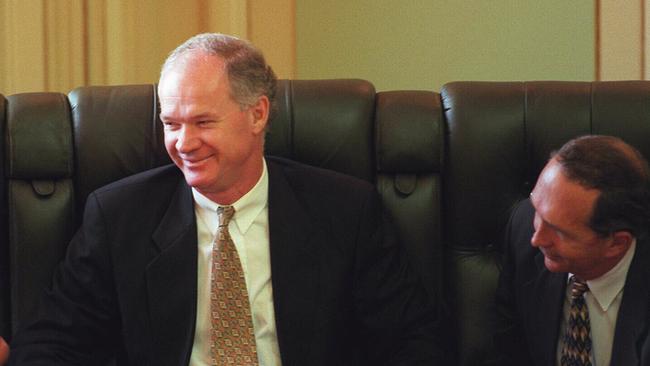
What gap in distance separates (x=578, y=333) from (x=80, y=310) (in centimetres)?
110

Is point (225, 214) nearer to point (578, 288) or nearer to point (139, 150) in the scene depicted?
point (139, 150)

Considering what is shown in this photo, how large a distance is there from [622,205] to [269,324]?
810mm

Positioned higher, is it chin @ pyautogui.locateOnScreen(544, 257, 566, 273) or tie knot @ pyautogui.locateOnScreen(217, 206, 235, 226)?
tie knot @ pyautogui.locateOnScreen(217, 206, 235, 226)

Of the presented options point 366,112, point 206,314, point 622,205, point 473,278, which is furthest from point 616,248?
point 206,314

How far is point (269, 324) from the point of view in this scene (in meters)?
2.34

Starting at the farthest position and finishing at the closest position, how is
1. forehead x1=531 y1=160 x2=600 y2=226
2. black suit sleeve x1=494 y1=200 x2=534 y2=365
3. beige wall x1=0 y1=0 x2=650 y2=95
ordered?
beige wall x1=0 y1=0 x2=650 y2=95 → black suit sleeve x1=494 y1=200 x2=534 y2=365 → forehead x1=531 y1=160 x2=600 y2=226

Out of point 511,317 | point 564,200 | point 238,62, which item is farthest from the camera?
point 511,317

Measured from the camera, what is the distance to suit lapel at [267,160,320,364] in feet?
7.59

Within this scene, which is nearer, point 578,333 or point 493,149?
point 578,333

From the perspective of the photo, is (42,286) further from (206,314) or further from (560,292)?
(560,292)

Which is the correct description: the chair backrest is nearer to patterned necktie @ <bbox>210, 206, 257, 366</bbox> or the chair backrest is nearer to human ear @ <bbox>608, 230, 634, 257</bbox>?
patterned necktie @ <bbox>210, 206, 257, 366</bbox>

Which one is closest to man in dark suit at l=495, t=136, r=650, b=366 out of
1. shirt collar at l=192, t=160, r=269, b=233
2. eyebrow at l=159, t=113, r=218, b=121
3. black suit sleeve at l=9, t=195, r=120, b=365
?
shirt collar at l=192, t=160, r=269, b=233

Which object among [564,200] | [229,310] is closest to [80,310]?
[229,310]

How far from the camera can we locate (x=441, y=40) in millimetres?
3324
